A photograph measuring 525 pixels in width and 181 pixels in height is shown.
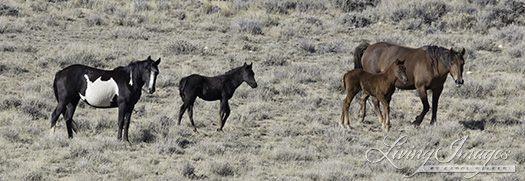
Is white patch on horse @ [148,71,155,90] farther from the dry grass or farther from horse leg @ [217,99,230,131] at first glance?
horse leg @ [217,99,230,131]

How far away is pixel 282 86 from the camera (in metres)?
18.2

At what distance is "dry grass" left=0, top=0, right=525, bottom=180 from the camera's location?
11.9m

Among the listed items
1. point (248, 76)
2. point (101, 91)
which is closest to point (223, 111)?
point (248, 76)

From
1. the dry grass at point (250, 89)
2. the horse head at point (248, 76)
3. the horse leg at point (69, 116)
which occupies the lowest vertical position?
the dry grass at point (250, 89)

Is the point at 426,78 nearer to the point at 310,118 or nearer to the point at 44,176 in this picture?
the point at 310,118

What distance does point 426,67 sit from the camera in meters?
14.7

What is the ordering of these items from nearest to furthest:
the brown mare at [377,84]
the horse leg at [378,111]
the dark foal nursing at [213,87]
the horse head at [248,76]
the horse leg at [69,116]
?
the horse leg at [69,116] < the dark foal nursing at [213,87] < the horse head at [248,76] < the brown mare at [377,84] < the horse leg at [378,111]

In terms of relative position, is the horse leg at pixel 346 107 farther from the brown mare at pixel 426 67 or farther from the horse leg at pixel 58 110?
the horse leg at pixel 58 110

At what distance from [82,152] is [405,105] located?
7806 mm

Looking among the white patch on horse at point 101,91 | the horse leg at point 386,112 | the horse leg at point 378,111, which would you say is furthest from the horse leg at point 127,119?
the horse leg at point 378,111

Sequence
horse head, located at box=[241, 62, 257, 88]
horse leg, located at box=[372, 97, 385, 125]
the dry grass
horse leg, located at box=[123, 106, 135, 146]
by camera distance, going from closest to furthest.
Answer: the dry grass
horse leg, located at box=[123, 106, 135, 146]
horse head, located at box=[241, 62, 257, 88]
horse leg, located at box=[372, 97, 385, 125]

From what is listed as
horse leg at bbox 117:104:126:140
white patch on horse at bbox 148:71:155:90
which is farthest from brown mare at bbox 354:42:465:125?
horse leg at bbox 117:104:126:140

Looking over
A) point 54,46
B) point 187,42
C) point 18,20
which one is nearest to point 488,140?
point 187,42

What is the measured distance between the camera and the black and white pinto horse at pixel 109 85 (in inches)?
488
